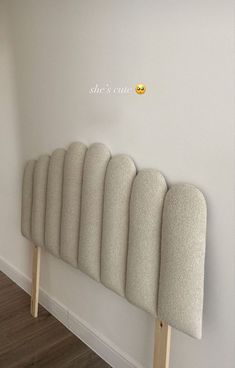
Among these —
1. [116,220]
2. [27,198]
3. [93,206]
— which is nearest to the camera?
[116,220]

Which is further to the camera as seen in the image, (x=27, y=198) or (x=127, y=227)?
(x=27, y=198)

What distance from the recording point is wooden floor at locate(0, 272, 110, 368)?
1670 millimetres

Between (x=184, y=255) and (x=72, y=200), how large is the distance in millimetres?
648

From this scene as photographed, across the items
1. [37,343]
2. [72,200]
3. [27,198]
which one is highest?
[72,200]

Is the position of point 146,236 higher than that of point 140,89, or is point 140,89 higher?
point 140,89

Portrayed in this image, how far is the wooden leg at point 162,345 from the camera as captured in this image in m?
1.23

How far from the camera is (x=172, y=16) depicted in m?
1.12

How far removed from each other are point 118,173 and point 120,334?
2.58 feet

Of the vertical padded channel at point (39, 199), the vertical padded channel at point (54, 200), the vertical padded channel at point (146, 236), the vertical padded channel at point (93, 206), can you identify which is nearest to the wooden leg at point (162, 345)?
the vertical padded channel at point (146, 236)

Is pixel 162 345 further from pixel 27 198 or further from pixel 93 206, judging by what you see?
pixel 27 198

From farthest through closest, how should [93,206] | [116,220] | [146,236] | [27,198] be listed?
[27,198] < [93,206] < [116,220] < [146,236]

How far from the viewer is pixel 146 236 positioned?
1.21m

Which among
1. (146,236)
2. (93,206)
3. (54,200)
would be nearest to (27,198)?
(54,200)

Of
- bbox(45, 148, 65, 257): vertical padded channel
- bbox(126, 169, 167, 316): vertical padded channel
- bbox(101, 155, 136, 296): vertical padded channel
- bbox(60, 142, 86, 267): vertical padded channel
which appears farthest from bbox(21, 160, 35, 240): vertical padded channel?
bbox(126, 169, 167, 316): vertical padded channel
